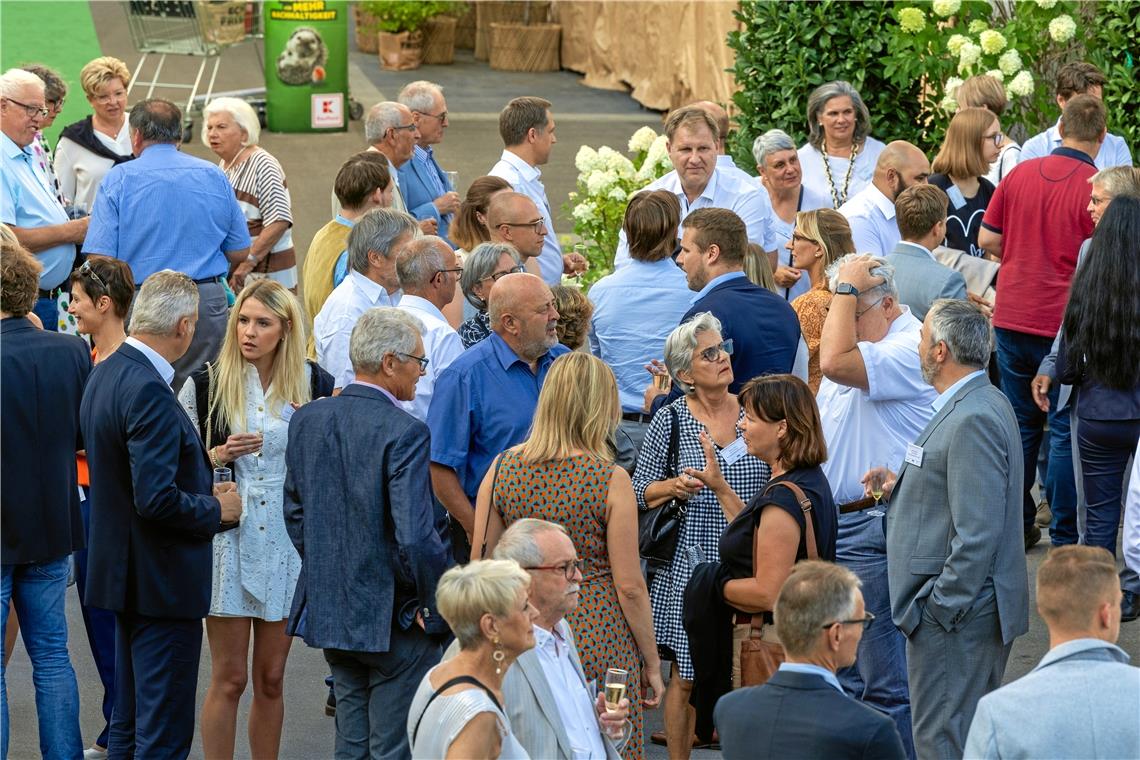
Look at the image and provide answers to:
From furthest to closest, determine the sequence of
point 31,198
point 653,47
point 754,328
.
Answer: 1. point 653,47
2. point 31,198
3. point 754,328

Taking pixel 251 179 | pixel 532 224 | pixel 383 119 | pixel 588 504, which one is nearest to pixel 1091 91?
pixel 532 224

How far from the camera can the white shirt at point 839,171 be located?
8555 millimetres

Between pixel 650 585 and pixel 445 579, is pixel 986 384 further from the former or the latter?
pixel 445 579

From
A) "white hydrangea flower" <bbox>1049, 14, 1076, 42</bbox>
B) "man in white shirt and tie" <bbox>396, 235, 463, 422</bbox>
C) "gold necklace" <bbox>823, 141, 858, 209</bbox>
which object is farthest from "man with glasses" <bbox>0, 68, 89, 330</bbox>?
"white hydrangea flower" <bbox>1049, 14, 1076, 42</bbox>

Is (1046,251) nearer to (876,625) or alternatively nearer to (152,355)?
(876,625)

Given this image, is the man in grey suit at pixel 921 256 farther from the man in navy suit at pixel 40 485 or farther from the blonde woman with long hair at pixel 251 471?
the man in navy suit at pixel 40 485

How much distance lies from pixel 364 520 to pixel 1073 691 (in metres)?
2.25

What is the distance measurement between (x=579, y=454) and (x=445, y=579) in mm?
1024

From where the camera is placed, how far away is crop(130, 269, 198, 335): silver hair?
5.05 meters

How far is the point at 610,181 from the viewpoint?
9.28 meters

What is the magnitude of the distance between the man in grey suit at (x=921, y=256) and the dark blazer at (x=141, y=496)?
3.13 m

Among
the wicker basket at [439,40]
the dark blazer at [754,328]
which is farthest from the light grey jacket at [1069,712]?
the wicker basket at [439,40]

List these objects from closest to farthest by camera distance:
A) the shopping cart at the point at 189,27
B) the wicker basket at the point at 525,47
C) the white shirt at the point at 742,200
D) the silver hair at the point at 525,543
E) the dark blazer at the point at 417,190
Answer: the silver hair at the point at 525,543 → the white shirt at the point at 742,200 → the dark blazer at the point at 417,190 → the shopping cart at the point at 189,27 → the wicker basket at the point at 525,47

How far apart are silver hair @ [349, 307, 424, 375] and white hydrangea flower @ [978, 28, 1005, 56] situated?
19.3 feet
